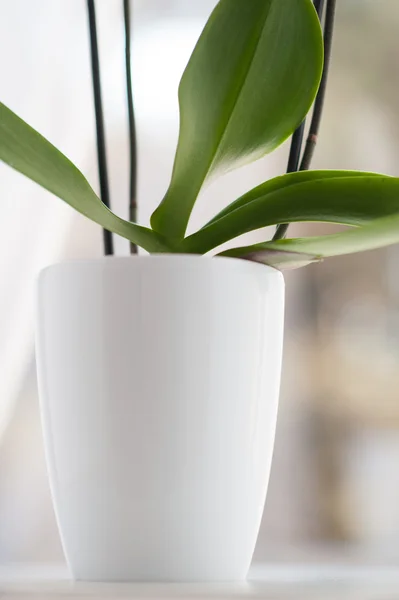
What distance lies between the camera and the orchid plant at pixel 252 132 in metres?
0.39

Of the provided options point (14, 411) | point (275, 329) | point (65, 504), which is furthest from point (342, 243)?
point (14, 411)

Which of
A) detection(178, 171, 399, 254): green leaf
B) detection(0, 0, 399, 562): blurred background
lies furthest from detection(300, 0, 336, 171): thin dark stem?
detection(0, 0, 399, 562): blurred background

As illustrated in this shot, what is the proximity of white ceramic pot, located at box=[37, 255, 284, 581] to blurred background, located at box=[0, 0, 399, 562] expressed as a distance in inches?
11.3

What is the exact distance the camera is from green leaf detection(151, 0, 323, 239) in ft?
1.29

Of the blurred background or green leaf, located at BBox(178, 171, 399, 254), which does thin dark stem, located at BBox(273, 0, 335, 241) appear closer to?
green leaf, located at BBox(178, 171, 399, 254)

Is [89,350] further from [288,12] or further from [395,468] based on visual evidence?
[395,468]

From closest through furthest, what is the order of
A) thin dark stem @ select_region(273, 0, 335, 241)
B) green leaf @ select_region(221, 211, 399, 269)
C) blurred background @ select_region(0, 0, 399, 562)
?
green leaf @ select_region(221, 211, 399, 269), thin dark stem @ select_region(273, 0, 335, 241), blurred background @ select_region(0, 0, 399, 562)

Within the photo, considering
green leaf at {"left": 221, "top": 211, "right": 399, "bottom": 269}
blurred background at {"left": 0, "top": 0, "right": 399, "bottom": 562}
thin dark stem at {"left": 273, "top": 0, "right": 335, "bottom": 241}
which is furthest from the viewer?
blurred background at {"left": 0, "top": 0, "right": 399, "bottom": 562}

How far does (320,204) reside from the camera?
0.40 m

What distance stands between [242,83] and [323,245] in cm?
10

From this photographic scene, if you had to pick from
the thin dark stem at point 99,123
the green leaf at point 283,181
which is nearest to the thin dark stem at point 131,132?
the thin dark stem at point 99,123

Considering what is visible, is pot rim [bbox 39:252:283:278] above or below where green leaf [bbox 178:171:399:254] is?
below

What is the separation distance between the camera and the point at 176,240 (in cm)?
42

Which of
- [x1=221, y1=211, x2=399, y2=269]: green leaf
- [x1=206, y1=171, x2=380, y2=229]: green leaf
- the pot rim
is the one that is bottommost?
the pot rim
